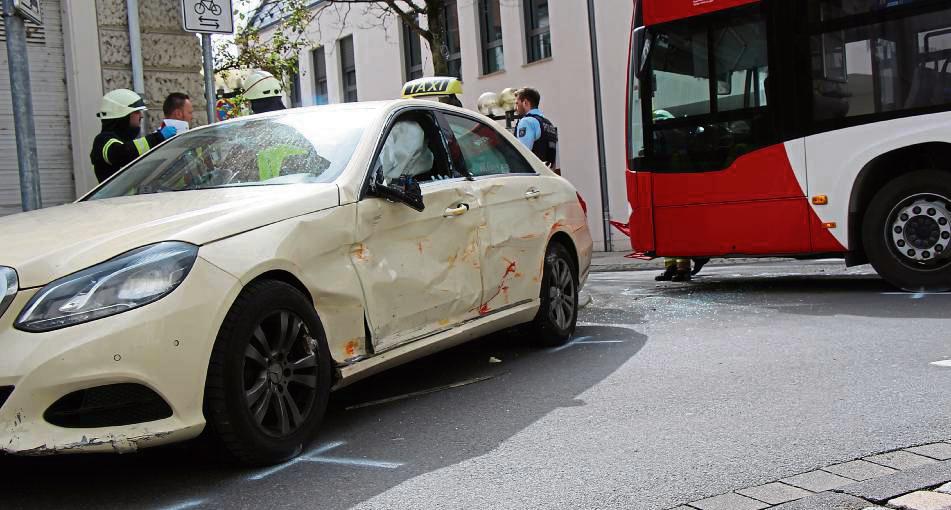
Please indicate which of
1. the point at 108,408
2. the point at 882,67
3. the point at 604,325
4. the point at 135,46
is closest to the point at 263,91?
the point at 135,46

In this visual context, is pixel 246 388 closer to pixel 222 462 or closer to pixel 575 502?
pixel 222 462

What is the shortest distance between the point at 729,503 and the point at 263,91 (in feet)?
22.0

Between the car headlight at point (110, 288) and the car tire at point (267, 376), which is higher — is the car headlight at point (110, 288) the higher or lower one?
the higher one

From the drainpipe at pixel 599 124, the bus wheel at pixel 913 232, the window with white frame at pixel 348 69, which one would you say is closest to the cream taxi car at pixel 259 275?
the bus wheel at pixel 913 232

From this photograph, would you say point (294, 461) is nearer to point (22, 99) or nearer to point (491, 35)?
point (22, 99)

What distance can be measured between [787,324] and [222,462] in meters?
4.45

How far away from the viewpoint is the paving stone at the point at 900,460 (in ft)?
12.6

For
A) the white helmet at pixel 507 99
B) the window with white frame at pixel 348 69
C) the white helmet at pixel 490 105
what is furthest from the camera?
the window with white frame at pixel 348 69

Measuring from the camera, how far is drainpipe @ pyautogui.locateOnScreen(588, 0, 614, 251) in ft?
63.9

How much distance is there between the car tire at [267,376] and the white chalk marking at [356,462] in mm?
105

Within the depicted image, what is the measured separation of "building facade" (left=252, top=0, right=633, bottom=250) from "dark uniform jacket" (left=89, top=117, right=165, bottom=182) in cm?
1234

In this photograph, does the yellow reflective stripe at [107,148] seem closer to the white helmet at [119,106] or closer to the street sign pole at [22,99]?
the white helmet at [119,106]

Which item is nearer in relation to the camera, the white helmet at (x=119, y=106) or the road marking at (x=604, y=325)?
the road marking at (x=604, y=325)

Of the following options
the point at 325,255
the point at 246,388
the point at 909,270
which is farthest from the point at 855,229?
the point at 246,388
